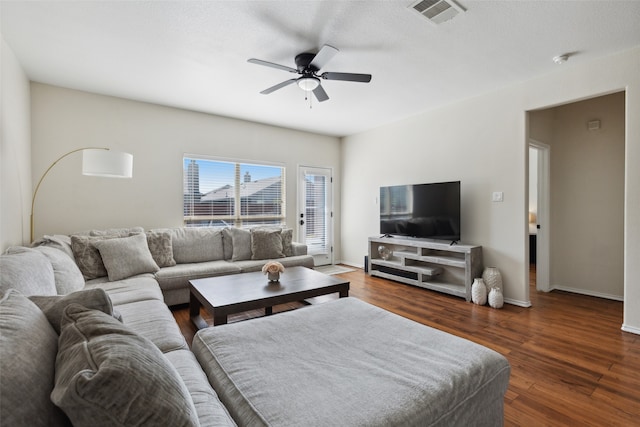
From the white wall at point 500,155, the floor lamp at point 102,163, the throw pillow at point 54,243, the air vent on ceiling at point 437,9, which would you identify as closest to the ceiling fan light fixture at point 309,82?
the air vent on ceiling at point 437,9

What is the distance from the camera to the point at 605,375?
2.08 m

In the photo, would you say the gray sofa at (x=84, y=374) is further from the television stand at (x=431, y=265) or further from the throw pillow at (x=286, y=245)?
the television stand at (x=431, y=265)

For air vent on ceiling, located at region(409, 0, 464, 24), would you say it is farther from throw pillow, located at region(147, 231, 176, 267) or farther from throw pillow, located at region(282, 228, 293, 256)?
throw pillow, located at region(147, 231, 176, 267)

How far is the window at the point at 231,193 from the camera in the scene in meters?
4.50

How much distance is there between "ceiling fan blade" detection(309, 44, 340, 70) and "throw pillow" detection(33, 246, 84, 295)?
247 cm

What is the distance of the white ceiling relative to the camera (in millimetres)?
2186

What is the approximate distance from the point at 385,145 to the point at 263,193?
2.20m

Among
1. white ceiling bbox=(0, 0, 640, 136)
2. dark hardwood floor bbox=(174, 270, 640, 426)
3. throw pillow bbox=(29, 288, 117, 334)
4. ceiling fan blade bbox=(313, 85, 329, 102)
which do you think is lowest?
dark hardwood floor bbox=(174, 270, 640, 426)

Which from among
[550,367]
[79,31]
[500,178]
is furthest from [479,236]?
[79,31]

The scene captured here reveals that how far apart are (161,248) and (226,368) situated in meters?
2.79

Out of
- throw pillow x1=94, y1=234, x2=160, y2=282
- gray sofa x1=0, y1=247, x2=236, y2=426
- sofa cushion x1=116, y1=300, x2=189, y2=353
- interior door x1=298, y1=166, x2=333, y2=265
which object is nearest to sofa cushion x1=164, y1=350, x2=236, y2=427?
gray sofa x1=0, y1=247, x2=236, y2=426

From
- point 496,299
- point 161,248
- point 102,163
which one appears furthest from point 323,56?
point 496,299

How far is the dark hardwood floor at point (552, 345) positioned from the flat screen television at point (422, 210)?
834 mm

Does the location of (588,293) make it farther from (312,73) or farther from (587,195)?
(312,73)
